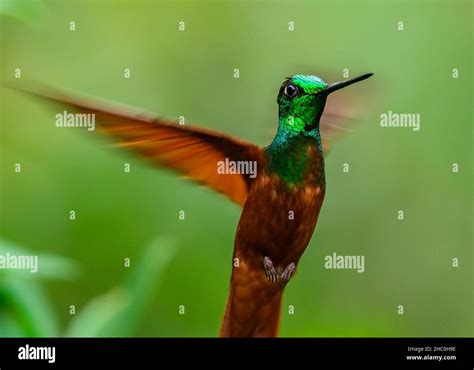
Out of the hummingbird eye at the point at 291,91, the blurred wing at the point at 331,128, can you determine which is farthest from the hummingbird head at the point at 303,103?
the blurred wing at the point at 331,128

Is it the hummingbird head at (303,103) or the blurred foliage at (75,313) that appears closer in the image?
the blurred foliage at (75,313)

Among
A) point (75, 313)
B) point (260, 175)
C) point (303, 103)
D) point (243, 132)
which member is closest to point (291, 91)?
point (303, 103)

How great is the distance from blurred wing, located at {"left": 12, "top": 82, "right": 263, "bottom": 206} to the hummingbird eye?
0.12m

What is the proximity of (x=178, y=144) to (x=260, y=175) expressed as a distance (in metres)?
0.16

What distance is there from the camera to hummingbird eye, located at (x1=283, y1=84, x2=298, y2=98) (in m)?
1.30

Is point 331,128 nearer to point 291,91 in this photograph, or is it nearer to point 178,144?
point 291,91

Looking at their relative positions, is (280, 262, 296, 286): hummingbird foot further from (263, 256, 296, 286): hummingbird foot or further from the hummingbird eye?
the hummingbird eye

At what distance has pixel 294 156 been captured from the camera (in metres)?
1.30

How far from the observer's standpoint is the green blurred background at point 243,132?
5.34ft

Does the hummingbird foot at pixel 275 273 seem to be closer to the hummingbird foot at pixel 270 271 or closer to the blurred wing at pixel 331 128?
the hummingbird foot at pixel 270 271

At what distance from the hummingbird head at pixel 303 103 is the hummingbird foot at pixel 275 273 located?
25cm

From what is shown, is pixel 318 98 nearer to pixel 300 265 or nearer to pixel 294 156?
pixel 294 156

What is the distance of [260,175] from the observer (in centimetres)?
135

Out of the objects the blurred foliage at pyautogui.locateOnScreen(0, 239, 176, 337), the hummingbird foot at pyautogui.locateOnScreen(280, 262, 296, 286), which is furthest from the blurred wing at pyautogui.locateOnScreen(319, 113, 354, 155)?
the blurred foliage at pyautogui.locateOnScreen(0, 239, 176, 337)
